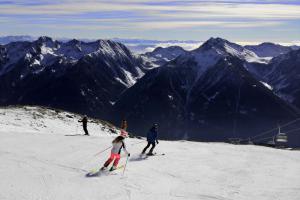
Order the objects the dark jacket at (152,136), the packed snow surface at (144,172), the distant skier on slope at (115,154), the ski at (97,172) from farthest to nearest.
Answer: the dark jacket at (152,136), the distant skier on slope at (115,154), the ski at (97,172), the packed snow surface at (144,172)

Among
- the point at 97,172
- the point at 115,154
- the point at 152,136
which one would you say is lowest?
the point at 97,172

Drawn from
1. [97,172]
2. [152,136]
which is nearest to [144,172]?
[97,172]

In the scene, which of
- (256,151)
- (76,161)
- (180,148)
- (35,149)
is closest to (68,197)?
(76,161)

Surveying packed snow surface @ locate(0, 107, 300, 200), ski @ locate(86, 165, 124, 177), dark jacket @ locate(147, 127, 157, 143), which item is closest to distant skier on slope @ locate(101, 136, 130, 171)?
ski @ locate(86, 165, 124, 177)

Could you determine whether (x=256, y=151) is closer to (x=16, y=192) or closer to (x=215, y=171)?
(x=215, y=171)

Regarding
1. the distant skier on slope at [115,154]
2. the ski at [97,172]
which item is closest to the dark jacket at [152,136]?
the distant skier on slope at [115,154]

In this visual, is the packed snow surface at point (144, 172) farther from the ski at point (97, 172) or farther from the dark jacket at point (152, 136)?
the dark jacket at point (152, 136)

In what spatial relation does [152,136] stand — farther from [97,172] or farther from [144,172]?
[97,172]

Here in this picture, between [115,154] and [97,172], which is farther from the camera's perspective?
[115,154]

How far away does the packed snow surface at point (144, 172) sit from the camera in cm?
2272

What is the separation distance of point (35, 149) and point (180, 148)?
1269 cm

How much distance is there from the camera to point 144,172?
2817 cm

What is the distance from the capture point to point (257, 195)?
2333cm

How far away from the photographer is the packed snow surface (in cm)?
2272
